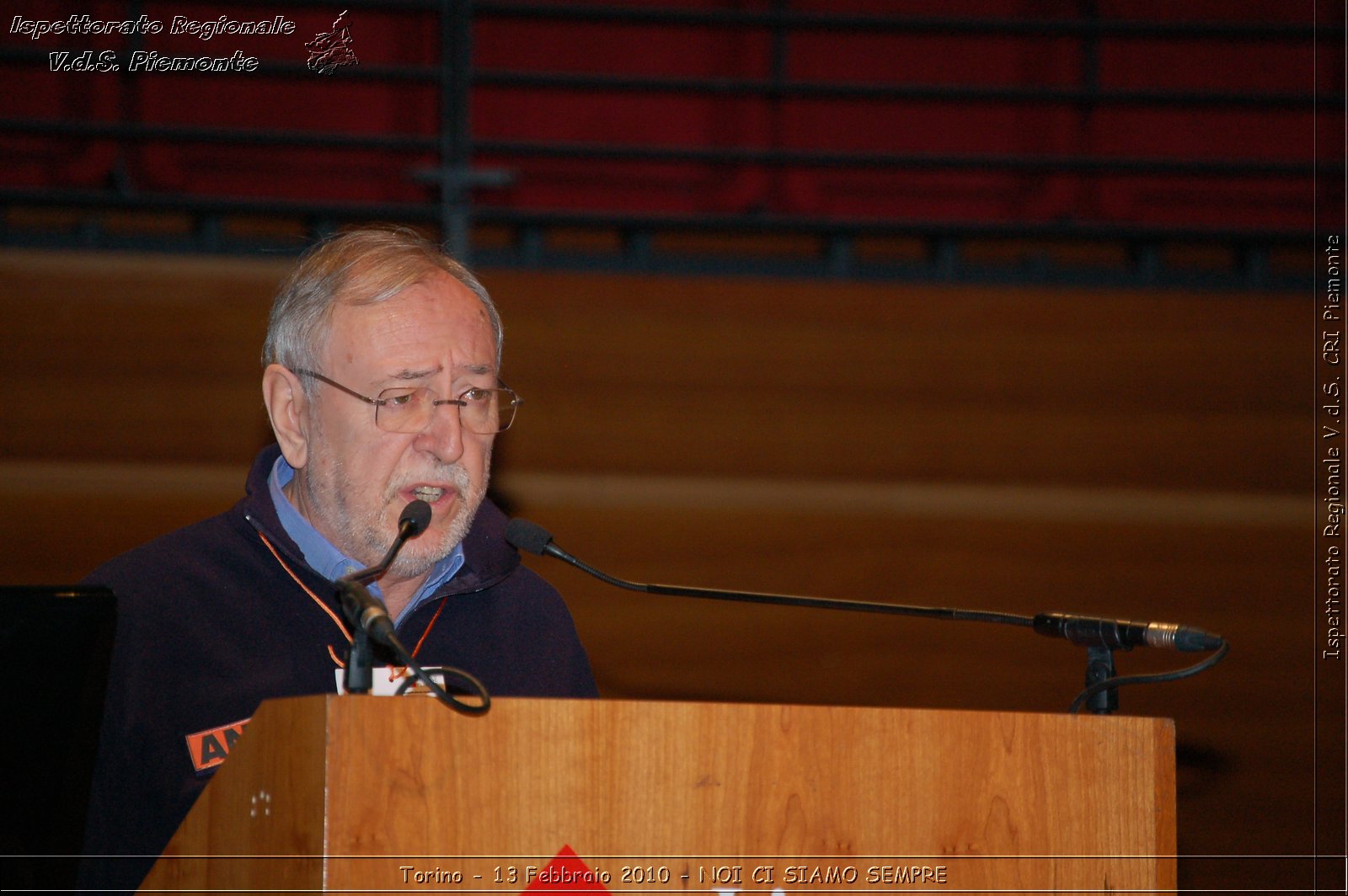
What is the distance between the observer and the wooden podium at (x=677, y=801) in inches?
41.4

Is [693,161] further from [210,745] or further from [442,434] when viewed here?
[210,745]

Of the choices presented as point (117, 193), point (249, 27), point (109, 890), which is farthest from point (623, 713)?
point (249, 27)

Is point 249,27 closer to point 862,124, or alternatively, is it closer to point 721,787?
point 862,124

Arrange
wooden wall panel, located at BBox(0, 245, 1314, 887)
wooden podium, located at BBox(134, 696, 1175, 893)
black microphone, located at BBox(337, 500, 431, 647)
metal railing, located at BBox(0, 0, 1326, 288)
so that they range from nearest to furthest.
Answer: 1. wooden podium, located at BBox(134, 696, 1175, 893)
2. black microphone, located at BBox(337, 500, 431, 647)
3. wooden wall panel, located at BBox(0, 245, 1314, 887)
4. metal railing, located at BBox(0, 0, 1326, 288)

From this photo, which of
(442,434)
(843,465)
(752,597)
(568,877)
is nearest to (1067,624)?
(752,597)

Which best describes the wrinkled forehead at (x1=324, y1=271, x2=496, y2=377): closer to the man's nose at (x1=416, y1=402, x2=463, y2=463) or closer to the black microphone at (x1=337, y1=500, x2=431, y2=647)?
the man's nose at (x1=416, y1=402, x2=463, y2=463)

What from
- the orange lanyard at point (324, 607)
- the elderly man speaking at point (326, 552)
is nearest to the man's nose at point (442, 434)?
the elderly man speaking at point (326, 552)

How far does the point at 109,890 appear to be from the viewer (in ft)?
5.26

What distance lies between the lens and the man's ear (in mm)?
1941

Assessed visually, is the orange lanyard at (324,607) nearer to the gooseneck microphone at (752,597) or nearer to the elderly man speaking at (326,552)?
the elderly man speaking at (326,552)

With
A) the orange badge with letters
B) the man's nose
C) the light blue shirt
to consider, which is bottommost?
the orange badge with letters

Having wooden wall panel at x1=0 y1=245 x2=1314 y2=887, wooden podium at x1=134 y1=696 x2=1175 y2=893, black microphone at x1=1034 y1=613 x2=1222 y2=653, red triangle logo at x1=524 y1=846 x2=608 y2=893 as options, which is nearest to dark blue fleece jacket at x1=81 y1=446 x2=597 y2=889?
wooden podium at x1=134 y1=696 x2=1175 y2=893

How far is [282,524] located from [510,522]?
17.1 inches

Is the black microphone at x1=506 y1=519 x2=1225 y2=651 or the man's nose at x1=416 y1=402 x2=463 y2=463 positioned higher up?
Answer: the man's nose at x1=416 y1=402 x2=463 y2=463
